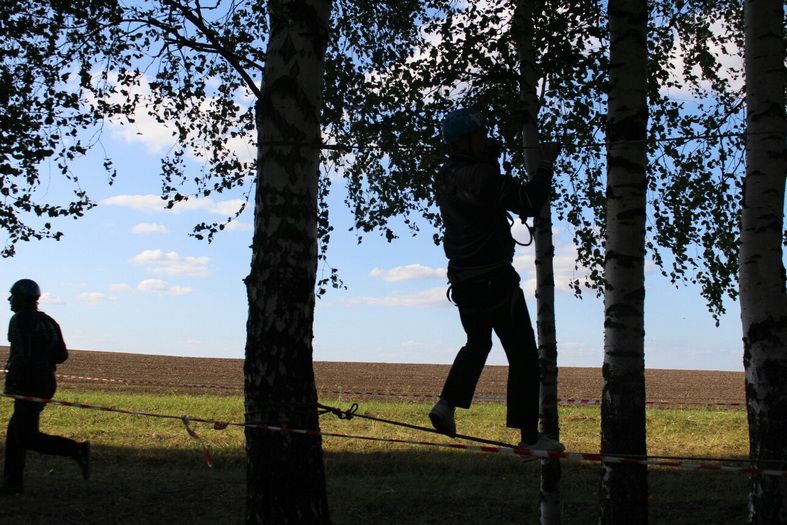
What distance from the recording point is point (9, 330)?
33.3 ft

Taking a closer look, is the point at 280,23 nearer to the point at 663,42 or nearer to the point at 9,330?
the point at 9,330

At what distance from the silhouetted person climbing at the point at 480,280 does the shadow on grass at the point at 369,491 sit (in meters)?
5.25

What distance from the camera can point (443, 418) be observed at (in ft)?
18.3

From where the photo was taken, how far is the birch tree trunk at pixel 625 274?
24.9 feet

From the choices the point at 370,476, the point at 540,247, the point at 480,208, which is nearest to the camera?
the point at 480,208

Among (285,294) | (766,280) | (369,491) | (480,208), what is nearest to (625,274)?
(766,280)

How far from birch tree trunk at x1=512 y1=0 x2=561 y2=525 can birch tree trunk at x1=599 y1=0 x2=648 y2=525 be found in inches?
114

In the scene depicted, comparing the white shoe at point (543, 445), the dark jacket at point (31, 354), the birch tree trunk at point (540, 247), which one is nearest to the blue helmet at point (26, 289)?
the dark jacket at point (31, 354)

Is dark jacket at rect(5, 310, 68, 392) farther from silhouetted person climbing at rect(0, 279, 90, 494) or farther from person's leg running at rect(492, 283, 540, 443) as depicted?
person's leg running at rect(492, 283, 540, 443)

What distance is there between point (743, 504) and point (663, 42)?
7.15 meters

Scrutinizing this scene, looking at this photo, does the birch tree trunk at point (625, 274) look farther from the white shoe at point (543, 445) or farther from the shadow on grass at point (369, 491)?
the shadow on grass at point (369, 491)

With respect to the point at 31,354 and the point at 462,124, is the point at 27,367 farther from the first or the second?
the point at 462,124

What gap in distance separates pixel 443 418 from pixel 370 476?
873 centimetres

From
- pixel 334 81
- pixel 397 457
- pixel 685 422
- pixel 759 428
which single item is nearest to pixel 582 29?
pixel 334 81
